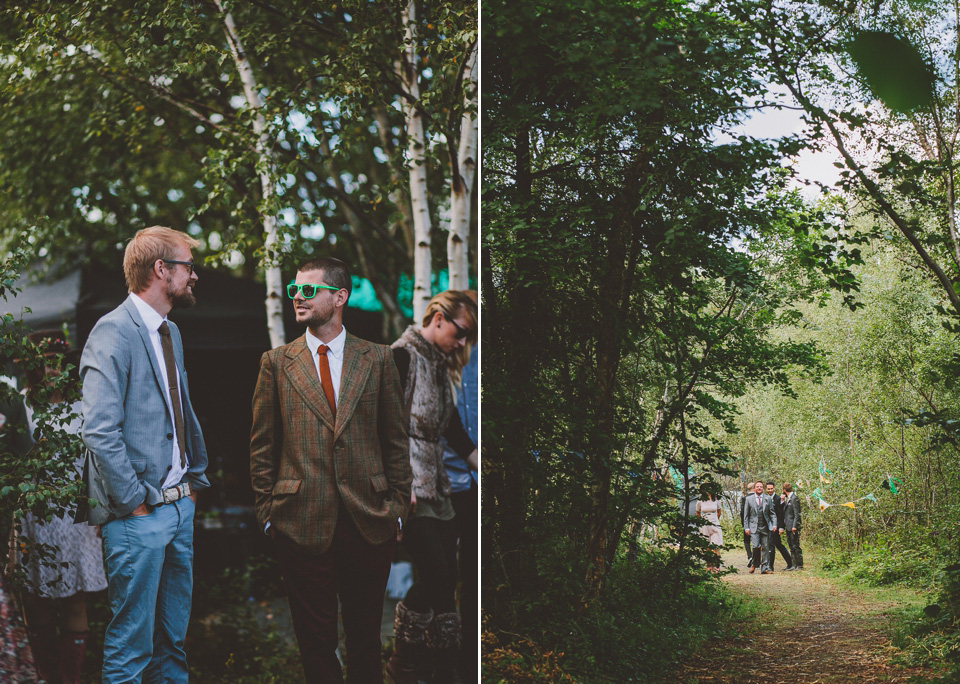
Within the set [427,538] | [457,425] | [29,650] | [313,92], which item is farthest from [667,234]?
[29,650]

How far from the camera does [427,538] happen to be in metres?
3.00

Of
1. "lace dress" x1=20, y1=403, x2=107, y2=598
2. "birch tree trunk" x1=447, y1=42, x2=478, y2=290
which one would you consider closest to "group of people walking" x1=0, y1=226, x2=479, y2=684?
"birch tree trunk" x1=447, y1=42, x2=478, y2=290

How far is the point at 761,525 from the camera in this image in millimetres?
2818

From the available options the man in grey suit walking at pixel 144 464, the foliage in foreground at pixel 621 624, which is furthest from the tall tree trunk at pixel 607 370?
the man in grey suit walking at pixel 144 464

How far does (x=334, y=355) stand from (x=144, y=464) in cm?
76

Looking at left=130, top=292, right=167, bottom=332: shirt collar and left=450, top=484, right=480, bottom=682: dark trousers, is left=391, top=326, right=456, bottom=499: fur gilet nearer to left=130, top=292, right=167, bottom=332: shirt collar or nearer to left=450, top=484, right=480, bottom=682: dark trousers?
left=450, top=484, right=480, bottom=682: dark trousers

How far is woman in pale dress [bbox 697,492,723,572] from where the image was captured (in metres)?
2.88

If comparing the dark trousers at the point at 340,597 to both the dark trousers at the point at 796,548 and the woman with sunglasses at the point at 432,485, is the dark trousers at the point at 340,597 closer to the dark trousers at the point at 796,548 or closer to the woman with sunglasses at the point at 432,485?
the woman with sunglasses at the point at 432,485

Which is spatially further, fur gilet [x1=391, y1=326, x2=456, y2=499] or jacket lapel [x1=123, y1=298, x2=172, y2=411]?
fur gilet [x1=391, y1=326, x2=456, y2=499]

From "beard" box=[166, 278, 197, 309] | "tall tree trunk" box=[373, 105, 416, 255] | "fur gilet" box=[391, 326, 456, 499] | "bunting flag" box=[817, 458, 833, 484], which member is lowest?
"bunting flag" box=[817, 458, 833, 484]

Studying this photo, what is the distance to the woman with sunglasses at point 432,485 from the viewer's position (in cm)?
301

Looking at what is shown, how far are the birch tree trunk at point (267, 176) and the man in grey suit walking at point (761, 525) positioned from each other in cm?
238

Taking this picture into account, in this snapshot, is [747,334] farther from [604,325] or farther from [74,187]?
[74,187]

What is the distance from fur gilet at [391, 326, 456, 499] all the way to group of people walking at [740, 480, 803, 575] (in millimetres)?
1250
